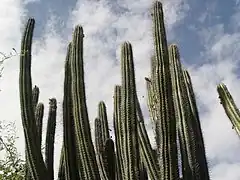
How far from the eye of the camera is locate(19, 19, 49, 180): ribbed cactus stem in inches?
319

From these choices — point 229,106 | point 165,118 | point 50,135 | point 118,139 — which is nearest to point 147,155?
point 118,139

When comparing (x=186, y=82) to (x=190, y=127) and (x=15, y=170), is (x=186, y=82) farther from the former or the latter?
(x=15, y=170)

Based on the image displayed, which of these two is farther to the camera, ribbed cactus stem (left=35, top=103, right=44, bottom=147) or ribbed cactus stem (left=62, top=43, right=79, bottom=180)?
ribbed cactus stem (left=35, top=103, right=44, bottom=147)

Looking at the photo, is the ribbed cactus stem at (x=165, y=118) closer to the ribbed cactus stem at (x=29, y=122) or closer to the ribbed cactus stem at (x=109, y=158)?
the ribbed cactus stem at (x=109, y=158)

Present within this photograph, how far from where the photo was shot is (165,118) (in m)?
7.26

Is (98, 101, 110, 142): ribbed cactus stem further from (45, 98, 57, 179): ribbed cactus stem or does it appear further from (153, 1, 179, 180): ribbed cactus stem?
(153, 1, 179, 180): ribbed cactus stem

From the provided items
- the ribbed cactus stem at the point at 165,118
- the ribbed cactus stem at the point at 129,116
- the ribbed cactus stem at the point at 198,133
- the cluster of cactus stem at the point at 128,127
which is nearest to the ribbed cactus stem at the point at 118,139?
the cluster of cactus stem at the point at 128,127

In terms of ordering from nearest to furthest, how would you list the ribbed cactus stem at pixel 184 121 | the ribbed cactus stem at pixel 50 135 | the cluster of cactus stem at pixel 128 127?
the cluster of cactus stem at pixel 128 127
the ribbed cactus stem at pixel 184 121
the ribbed cactus stem at pixel 50 135

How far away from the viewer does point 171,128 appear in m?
7.21

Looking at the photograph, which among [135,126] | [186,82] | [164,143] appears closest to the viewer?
[164,143]

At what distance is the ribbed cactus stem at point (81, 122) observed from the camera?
7.86 metres

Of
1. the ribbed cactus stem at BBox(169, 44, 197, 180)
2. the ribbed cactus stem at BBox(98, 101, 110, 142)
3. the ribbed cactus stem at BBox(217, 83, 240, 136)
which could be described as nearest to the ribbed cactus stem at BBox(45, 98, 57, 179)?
the ribbed cactus stem at BBox(98, 101, 110, 142)

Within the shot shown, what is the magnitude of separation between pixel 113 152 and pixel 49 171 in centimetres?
118

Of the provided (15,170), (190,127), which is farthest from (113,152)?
(15,170)
